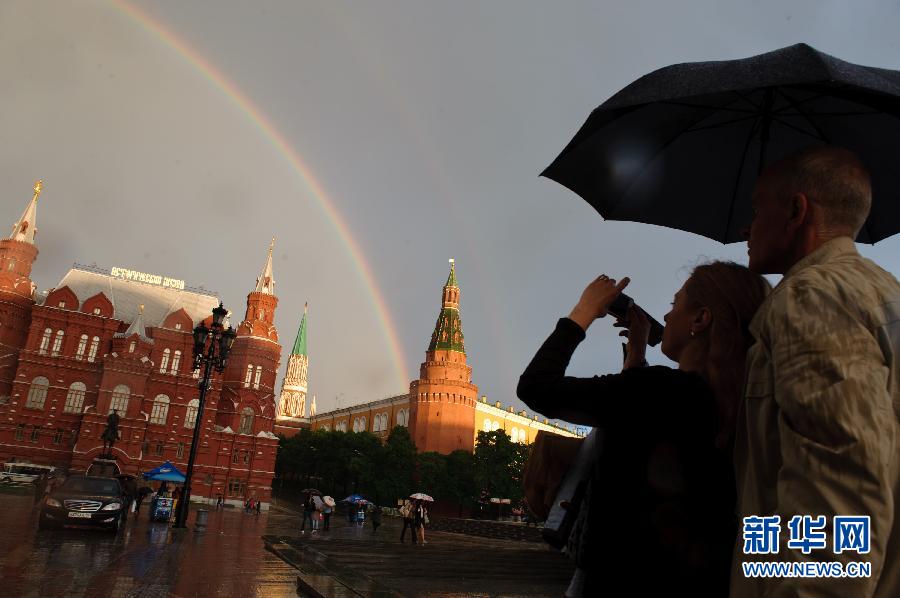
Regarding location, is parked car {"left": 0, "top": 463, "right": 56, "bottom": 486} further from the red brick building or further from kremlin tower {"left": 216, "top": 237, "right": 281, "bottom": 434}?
kremlin tower {"left": 216, "top": 237, "right": 281, "bottom": 434}

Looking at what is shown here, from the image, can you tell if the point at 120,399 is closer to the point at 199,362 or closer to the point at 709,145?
the point at 199,362

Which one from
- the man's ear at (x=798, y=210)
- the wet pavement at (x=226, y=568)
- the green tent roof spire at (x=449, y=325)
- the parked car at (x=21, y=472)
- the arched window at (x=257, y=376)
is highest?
the green tent roof spire at (x=449, y=325)

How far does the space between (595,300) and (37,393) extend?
177 feet

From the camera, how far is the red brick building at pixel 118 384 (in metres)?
44.0

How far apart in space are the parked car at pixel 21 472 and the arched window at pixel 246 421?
1421cm

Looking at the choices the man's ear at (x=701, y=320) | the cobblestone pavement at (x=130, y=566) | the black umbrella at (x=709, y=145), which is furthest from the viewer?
the cobblestone pavement at (x=130, y=566)

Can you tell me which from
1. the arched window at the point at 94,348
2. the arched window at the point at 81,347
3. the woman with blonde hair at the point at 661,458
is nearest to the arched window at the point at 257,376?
the arched window at the point at 94,348

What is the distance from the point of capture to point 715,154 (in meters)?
3.95

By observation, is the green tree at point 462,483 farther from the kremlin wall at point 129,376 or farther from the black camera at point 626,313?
the black camera at point 626,313

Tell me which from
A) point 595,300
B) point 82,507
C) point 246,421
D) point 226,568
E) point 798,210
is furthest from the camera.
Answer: point 246,421

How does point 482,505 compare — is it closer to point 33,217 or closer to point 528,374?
point 33,217

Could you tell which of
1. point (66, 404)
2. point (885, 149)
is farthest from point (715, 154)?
point (66, 404)

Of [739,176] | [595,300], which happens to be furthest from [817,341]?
[739,176]

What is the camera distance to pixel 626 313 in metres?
2.37
